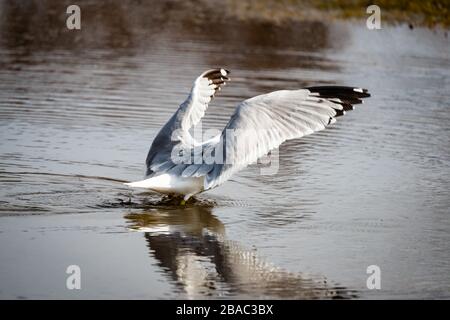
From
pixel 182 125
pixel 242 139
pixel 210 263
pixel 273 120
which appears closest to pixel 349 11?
pixel 182 125

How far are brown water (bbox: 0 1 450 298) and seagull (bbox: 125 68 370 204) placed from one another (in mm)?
321

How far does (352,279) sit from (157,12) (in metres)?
15.8

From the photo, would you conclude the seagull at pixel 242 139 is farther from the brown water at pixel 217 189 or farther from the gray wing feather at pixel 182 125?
the brown water at pixel 217 189

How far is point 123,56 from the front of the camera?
17.9m

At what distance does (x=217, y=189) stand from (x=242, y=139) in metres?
1.39

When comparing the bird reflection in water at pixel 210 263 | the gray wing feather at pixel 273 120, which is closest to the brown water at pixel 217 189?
the bird reflection in water at pixel 210 263

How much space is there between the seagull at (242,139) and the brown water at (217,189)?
0.32 meters

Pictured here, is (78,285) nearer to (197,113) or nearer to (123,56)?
(197,113)

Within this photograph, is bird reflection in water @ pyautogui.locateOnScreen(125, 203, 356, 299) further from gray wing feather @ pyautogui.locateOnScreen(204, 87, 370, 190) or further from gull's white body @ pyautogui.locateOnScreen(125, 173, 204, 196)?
gray wing feather @ pyautogui.locateOnScreen(204, 87, 370, 190)

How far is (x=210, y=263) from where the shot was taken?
796 centimetres

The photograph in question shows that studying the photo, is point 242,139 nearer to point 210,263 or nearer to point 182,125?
point 182,125

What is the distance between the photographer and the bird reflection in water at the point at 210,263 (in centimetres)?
738

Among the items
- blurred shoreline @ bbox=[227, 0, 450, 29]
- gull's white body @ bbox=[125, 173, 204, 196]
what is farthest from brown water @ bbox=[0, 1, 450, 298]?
blurred shoreline @ bbox=[227, 0, 450, 29]
